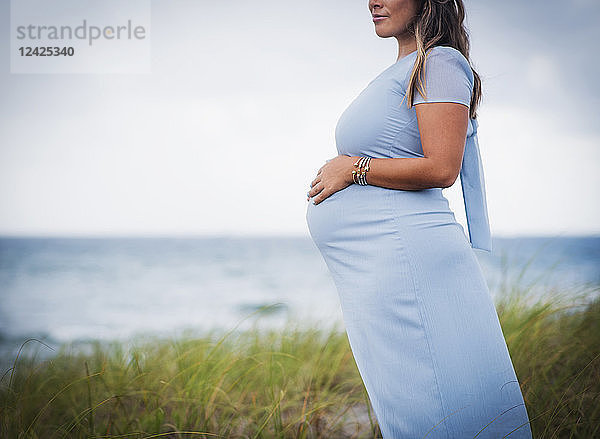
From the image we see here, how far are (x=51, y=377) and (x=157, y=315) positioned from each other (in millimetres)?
10045

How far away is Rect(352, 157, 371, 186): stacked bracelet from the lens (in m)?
1.32

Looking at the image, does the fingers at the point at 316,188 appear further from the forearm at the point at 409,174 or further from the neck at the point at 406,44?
the neck at the point at 406,44

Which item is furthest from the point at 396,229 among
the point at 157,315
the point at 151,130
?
the point at 151,130

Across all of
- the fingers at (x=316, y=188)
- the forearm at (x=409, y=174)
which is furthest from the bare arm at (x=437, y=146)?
the fingers at (x=316, y=188)

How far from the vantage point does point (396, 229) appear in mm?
1291

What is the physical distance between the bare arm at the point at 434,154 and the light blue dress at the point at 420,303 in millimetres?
30

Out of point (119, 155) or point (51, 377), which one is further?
point (119, 155)

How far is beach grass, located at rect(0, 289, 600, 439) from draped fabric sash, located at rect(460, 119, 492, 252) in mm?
546

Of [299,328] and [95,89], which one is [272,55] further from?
[299,328]

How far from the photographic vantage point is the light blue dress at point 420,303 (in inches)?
49.5

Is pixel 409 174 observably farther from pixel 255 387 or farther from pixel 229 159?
pixel 229 159

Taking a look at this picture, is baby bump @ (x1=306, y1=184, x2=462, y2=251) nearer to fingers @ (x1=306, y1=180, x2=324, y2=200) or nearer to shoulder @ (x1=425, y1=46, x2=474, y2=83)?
fingers @ (x1=306, y1=180, x2=324, y2=200)

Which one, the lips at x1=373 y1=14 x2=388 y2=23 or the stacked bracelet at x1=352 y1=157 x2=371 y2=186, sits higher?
the lips at x1=373 y1=14 x2=388 y2=23

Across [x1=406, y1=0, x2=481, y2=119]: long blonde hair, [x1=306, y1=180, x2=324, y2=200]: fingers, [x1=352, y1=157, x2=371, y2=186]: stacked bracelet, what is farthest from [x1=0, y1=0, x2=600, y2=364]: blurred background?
[x1=352, y1=157, x2=371, y2=186]: stacked bracelet
